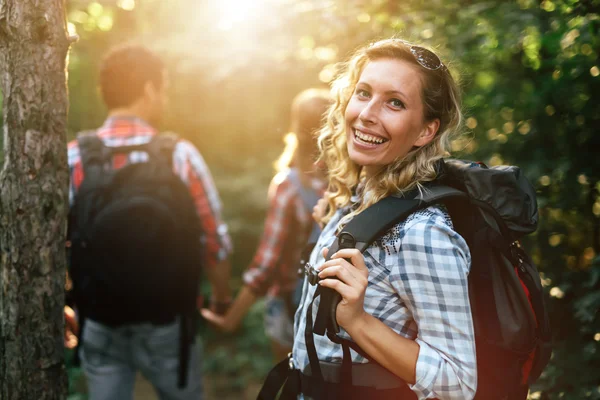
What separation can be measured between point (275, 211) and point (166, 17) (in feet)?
13.0

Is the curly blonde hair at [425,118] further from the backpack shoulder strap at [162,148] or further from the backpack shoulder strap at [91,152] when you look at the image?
the backpack shoulder strap at [91,152]

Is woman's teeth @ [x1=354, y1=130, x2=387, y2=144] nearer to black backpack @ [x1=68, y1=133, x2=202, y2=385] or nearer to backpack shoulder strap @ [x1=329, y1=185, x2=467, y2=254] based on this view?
backpack shoulder strap @ [x1=329, y1=185, x2=467, y2=254]

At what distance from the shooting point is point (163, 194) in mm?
3062

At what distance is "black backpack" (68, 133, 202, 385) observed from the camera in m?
2.92

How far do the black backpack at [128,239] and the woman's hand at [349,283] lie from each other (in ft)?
5.43

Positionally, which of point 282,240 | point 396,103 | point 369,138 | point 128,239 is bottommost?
point 282,240

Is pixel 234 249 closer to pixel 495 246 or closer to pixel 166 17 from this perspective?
pixel 166 17

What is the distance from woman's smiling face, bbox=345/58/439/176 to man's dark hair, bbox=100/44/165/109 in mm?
1964

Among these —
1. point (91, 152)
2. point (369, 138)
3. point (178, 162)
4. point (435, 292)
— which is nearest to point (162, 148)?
point (178, 162)

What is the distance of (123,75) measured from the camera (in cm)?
337

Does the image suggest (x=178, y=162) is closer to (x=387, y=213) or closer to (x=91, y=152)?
(x=91, y=152)

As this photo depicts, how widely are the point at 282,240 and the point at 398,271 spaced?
207 cm

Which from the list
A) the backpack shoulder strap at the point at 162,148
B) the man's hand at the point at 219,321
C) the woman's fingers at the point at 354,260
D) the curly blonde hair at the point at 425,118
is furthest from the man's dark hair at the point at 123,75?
the woman's fingers at the point at 354,260

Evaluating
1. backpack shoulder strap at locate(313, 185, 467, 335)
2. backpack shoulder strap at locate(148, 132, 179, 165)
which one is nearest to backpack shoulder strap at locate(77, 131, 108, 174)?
backpack shoulder strap at locate(148, 132, 179, 165)
